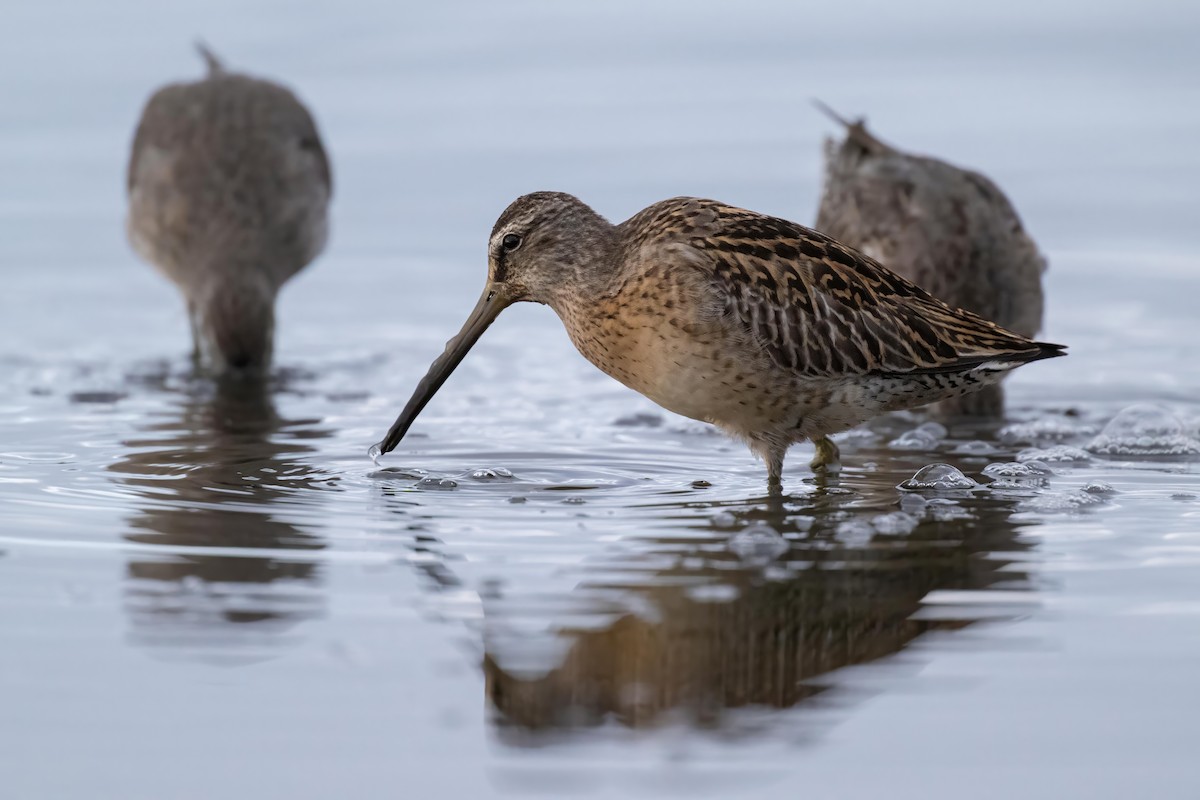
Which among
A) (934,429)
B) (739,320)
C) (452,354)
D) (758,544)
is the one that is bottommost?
(758,544)

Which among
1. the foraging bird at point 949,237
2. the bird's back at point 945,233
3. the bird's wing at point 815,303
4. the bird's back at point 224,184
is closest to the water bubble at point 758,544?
the bird's wing at point 815,303

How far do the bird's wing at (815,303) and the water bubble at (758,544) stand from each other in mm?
746

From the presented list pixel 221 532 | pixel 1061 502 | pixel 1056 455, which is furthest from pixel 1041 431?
pixel 221 532

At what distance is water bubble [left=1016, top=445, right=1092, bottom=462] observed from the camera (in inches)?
276

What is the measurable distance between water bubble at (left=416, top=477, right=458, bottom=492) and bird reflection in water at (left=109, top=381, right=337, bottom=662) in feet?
1.10

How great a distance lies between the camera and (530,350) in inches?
371

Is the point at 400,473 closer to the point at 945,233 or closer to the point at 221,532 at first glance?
the point at 221,532

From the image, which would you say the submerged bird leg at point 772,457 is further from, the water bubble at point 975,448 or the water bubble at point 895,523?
the water bubble at point 975,448

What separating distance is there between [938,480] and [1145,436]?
122 cm

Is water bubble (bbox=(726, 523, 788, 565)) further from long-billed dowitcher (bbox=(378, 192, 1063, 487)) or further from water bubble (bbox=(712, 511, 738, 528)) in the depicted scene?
long-billed dowitcher (bbox=(378, 192, 1063, 487))

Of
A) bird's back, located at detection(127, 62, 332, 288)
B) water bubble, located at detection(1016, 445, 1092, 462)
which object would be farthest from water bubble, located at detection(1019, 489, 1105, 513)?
bird's back, located at detection(127, 62, 332, 288)

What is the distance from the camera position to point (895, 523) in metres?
5.90

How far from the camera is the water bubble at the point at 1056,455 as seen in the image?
7.02 metres

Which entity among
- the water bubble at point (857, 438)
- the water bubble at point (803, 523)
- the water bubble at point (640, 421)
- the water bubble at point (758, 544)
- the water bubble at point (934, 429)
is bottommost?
the water bubble at point (758, 544)
